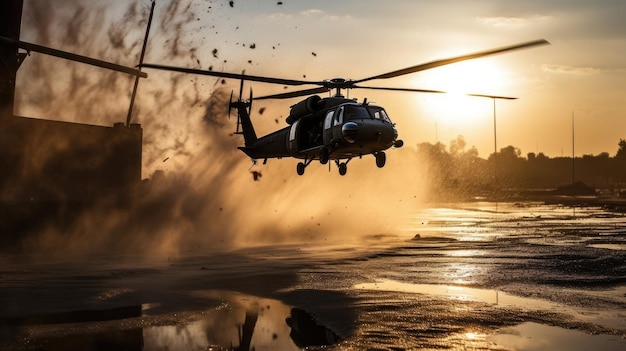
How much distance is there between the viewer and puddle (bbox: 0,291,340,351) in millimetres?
10320

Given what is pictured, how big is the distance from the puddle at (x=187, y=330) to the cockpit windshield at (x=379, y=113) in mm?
9059

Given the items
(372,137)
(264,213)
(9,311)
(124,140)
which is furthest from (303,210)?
(9,311)

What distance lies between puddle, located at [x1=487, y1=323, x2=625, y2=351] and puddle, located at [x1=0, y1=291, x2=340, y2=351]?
2.89 meters

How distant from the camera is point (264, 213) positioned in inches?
1748

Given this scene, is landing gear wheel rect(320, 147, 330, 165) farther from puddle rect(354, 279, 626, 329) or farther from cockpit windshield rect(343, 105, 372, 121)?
puddle rect(354, 279, 626, 329)

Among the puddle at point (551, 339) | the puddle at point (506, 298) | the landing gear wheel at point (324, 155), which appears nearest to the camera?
the puddle at point (551, 339)

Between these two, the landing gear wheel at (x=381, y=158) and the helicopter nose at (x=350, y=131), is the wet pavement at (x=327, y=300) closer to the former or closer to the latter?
the landing gear wheel at (x=381, y=158)

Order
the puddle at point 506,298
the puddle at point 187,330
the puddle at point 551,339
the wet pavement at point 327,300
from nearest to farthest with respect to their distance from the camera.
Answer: the puddle at point 551,339 < the puddle at point 187,330 < the wet pavement at point 327,300 < the puddle at point 506,298

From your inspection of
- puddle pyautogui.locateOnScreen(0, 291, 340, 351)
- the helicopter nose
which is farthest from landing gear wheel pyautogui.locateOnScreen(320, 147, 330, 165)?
puddle pyautogui.locateOnScreen(0, 291, 340, 351)

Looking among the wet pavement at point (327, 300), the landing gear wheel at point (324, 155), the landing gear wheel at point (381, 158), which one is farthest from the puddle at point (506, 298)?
the landing gear wheel at point (324, 155)

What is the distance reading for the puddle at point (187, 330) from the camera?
10.3 meters

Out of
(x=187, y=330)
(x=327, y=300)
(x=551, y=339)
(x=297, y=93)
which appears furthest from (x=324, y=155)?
(x=551, y=339)

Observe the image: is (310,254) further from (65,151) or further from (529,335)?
(65,151)

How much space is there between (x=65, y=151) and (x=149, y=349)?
131ft
